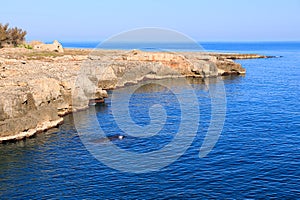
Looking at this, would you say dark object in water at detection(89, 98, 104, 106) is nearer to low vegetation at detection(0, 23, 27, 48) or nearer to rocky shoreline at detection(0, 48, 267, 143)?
rocky shoreline at detection(0, 48, 267, 143)

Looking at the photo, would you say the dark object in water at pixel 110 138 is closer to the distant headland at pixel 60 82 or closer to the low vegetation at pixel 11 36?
the distant headland at pixel 60 82

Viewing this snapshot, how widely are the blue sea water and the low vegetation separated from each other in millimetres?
115437

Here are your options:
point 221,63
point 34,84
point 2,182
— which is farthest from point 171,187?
point 221,63

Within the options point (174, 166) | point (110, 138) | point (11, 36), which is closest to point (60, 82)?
point (110, 138)

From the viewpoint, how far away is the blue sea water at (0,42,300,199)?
4150 centimetres

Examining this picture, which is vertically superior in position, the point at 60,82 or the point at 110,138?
the point at 60,82

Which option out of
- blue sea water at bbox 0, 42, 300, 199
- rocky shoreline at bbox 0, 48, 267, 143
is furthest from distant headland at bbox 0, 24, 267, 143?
blue sea water at bbox 0, 42, 300, 199

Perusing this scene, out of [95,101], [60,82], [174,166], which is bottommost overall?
[174,166]

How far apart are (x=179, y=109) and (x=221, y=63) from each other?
83040mm

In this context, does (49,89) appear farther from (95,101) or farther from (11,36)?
(11,36)

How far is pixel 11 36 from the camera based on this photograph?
186125 mm

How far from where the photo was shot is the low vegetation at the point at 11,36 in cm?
17475

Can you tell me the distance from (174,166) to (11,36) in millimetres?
160500

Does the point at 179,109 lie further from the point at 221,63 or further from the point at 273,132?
the point at 221,63
